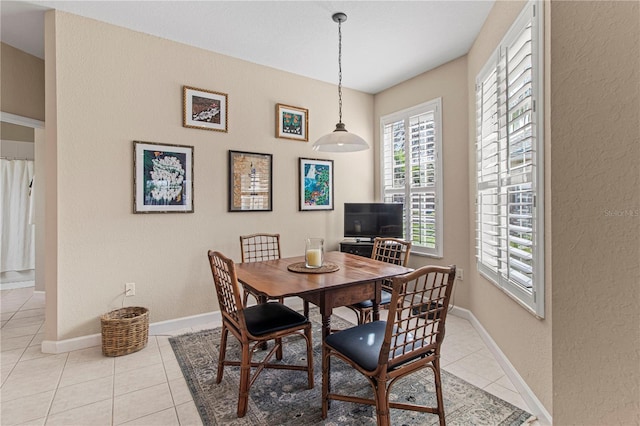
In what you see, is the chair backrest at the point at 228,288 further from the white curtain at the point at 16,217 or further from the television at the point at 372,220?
the white curtain at the point at 16,217

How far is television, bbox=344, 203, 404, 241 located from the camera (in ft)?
12.3

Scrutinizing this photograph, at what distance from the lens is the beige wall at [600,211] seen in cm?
110

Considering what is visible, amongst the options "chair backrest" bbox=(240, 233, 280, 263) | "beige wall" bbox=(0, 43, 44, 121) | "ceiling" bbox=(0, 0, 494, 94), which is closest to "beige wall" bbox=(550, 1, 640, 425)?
"ceiling" bbox=(0, 0, 494, 94)

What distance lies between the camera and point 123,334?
8.28ft

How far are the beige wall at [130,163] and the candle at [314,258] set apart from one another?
1364 millimetres

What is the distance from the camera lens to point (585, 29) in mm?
1222

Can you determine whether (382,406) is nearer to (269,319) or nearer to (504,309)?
(269,319)

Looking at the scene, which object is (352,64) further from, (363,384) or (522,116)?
(363,384)

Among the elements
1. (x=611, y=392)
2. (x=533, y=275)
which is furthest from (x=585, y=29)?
(x=611, y=392)

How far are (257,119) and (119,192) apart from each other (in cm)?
159

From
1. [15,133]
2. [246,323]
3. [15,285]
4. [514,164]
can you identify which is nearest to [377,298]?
[246,323]

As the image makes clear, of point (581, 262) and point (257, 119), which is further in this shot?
point (257, 119)

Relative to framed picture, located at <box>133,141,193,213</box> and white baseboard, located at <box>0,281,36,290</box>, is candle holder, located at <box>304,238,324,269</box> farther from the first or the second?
white baseboard, located at <box>0,281,36,290</box>

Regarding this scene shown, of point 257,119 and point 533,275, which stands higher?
Result: point 257,119
